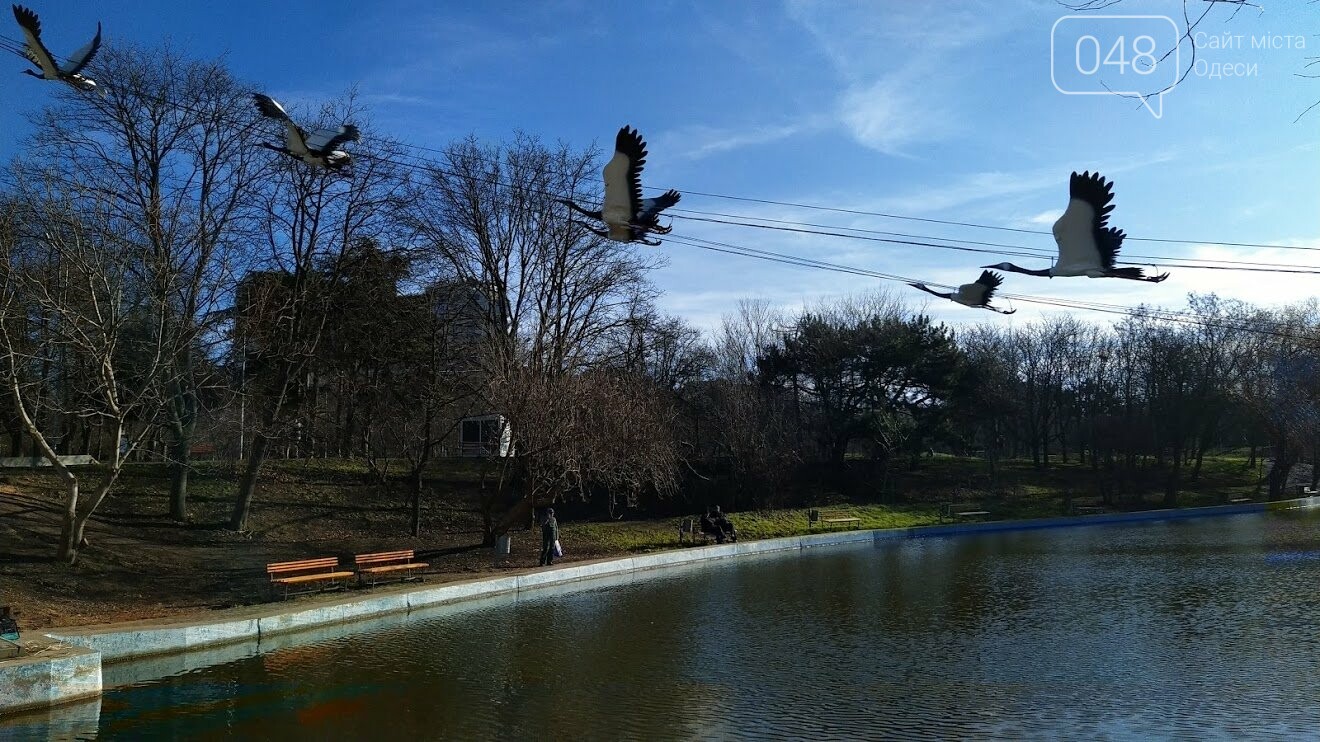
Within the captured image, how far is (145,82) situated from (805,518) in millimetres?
25480

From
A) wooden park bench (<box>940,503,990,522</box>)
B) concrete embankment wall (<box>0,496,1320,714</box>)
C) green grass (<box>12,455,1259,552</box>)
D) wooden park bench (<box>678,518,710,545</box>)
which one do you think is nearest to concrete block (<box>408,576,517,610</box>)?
concrete embankment wall (<box>0,496,1320,714</box>)

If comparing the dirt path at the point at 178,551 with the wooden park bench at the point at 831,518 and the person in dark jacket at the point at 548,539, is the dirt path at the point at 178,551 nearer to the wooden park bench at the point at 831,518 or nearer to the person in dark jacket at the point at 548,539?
the person in dark jacket at the point at 548,539

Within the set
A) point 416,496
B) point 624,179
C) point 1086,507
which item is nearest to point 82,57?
point 624,179

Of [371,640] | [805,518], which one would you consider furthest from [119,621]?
[805,518]

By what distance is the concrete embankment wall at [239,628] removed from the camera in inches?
393

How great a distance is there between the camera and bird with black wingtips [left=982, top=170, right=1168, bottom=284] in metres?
9.00

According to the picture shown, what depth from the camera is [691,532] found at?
29750 mm

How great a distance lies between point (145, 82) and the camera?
2272 centimetres

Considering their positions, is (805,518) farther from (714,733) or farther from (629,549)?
(714,733)

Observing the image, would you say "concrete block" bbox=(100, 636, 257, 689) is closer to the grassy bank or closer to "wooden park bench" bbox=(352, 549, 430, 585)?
the grassy bank

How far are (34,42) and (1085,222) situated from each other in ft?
35.2

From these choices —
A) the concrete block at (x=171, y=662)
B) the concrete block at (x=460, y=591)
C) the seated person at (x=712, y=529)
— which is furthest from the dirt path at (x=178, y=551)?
the seated person at (x=712, y=529)

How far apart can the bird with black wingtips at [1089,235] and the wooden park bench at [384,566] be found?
14717mm

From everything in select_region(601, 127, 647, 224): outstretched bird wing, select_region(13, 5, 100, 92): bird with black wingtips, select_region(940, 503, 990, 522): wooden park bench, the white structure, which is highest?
select_region(13, 5, 100, 92): bird with black wingtips
